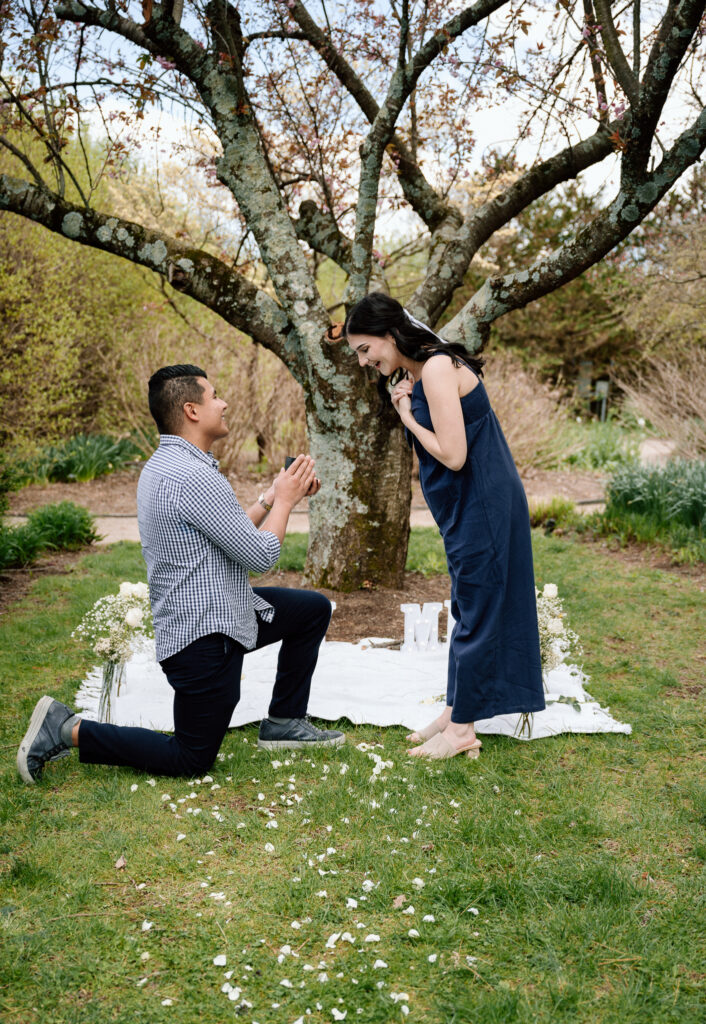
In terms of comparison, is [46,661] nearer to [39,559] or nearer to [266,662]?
[266,662]

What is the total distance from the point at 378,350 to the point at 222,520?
92 cm

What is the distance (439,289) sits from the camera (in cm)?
543

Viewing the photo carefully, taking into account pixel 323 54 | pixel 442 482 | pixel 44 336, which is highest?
pixel 323 54

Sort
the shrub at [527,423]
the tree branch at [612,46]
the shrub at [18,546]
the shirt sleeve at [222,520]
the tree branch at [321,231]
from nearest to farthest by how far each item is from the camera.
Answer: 1. the shirt sleeve at [222,520]
2. the tree branch at [612,46]
3. the tree branch at [321,231]
4. the shrub at [18,546]
5. the shrub at [527,423]

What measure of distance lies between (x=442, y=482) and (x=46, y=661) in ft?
8.28

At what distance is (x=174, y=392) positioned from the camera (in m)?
3.03

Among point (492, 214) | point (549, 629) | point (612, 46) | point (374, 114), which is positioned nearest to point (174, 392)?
point (549, 629)

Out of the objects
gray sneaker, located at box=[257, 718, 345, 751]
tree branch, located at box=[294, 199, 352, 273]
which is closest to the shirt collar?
gray sneaker, located at box=[257, 718, 345, 751]

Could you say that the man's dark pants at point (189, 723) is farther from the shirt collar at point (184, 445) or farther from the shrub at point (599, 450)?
the shrub at point (599, 450)

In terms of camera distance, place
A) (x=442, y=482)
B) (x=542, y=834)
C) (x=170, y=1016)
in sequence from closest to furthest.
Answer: (x=170, y=1016) < (x=542, y=834) < (x=442, y=482)

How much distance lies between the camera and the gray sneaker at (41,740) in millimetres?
3039

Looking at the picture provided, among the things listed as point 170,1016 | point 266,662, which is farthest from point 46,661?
point 170,1016

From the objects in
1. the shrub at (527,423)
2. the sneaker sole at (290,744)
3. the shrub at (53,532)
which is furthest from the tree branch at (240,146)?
the shrub at (527,423)

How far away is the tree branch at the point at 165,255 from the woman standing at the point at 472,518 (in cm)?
215
